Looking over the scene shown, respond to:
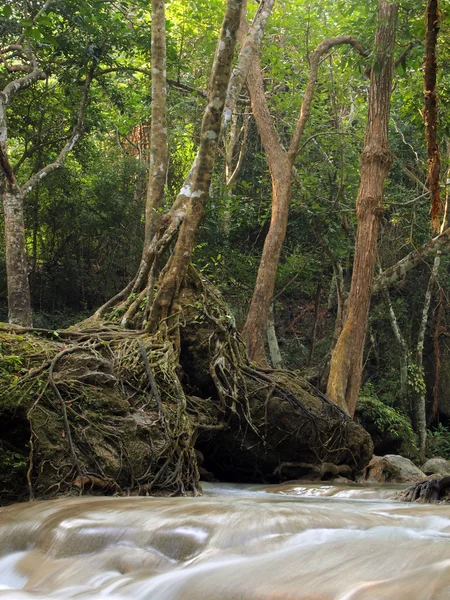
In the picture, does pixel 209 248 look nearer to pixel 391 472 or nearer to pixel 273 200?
pixel 273 200

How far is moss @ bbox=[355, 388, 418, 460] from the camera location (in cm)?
1296

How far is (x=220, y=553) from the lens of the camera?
3.24 m

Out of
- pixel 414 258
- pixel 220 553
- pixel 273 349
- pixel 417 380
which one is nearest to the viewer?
pixel 220 553

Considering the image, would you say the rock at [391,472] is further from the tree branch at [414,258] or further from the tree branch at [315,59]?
the tree branch at [315,59]

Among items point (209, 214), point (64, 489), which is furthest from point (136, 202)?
point (64, 489)

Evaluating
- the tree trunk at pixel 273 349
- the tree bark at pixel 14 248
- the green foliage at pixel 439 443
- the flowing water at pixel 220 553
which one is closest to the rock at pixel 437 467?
the tree trunk at pixel 273 349

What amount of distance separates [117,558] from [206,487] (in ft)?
12.8

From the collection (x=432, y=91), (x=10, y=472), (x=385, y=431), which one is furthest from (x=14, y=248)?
(x=432, y=91)

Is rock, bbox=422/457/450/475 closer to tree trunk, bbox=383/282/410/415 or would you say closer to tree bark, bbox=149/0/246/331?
tree trunk, bbox=383/282/410/415

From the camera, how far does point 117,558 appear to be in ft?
11.1

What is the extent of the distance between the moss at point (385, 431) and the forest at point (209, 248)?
0.15ft

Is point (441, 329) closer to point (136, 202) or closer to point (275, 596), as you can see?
point (136, 202)

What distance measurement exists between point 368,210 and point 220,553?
27.6ft

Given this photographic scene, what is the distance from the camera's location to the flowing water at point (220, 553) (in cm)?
270
